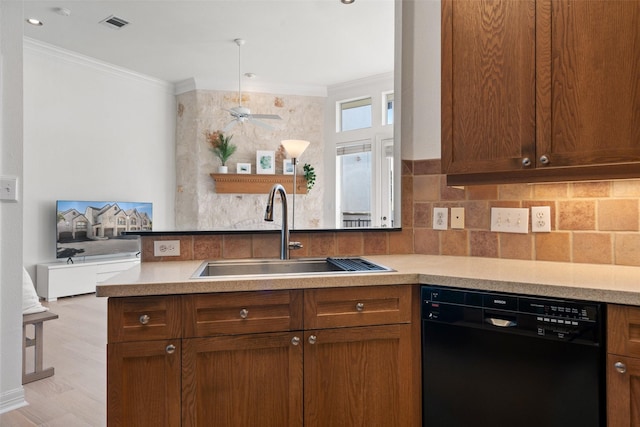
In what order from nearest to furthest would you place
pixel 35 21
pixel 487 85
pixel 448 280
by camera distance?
Answer: pixel 448 280
pixel 487 85
pixel 35 21

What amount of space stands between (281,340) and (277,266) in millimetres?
513

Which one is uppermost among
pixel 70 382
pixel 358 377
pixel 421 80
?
pixel 421 80

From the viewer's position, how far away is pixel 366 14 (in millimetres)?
4324

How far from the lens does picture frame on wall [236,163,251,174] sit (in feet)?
20.4

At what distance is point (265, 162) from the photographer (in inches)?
249

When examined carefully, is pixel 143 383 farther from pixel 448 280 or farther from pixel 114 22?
pixel 114 22

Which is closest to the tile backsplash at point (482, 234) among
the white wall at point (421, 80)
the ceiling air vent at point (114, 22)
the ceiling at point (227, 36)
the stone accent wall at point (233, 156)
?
the white wall at point (421, 80)

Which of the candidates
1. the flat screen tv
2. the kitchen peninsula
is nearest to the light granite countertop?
the kitchen peninsula

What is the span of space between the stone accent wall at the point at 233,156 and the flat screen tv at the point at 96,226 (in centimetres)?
76

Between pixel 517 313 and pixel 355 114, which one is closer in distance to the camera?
pixel 517 313

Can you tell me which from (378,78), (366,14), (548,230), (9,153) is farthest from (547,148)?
(378,78)

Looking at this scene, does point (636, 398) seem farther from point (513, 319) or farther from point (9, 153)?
point (9, 153)

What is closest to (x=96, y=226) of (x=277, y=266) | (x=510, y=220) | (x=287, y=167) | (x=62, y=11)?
(x=62, y=11)

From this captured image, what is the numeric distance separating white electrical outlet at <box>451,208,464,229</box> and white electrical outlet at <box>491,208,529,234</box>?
0.14 m
